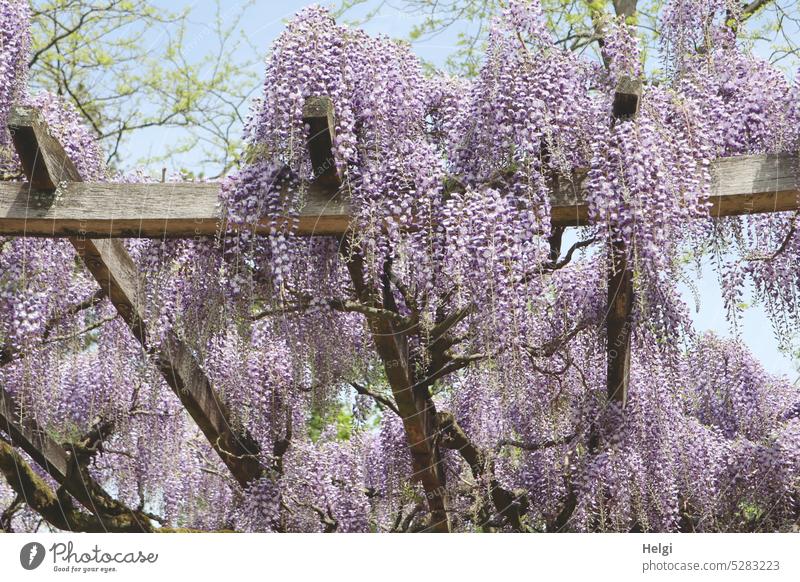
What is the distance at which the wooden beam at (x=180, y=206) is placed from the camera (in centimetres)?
356

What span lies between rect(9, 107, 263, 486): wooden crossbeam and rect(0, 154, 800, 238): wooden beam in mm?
73

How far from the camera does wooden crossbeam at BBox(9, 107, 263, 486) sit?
3609 mm

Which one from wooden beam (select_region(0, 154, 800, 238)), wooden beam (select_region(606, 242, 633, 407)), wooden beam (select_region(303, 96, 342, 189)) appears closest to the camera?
wooden beam (select_region(303, 96, 342, 189))

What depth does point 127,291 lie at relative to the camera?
406 cm

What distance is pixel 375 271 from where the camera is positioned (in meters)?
3.62

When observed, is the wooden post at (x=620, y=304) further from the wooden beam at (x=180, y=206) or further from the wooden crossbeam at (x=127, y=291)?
the wooden crossbeam at (x=127, y=291)

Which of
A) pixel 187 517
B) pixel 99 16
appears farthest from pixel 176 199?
pixel 99 16

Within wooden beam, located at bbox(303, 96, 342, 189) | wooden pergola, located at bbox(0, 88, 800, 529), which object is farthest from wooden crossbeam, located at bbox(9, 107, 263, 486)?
wooden beam, located at bbox(303, 96, 342, 189)

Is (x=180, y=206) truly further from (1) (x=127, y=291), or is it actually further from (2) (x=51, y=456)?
(2) (x=51, y=456)

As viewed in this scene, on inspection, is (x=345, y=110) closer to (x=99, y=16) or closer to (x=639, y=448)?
(x=639, y=448)

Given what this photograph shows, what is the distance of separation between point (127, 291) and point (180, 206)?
567 millimetres

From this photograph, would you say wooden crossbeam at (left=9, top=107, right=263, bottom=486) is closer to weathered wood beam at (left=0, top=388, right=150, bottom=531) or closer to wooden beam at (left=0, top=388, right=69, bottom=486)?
weathered wood beam at (left=0, top=388, right=150, bottom=531)

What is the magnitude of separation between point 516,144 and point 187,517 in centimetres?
375

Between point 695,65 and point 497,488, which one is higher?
point 695,65
